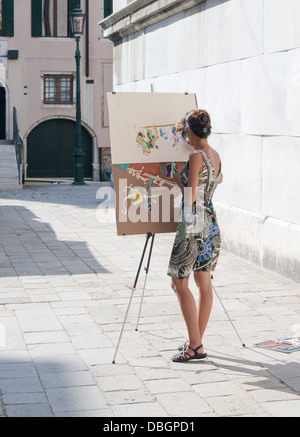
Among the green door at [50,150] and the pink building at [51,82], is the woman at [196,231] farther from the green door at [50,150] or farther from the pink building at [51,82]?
the green door at [50,150]

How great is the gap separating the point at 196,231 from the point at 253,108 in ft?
15.6

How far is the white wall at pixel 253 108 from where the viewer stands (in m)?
8.90

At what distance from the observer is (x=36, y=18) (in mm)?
27719

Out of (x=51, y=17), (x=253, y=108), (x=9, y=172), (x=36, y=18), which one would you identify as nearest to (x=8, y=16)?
(x=36, y=18)

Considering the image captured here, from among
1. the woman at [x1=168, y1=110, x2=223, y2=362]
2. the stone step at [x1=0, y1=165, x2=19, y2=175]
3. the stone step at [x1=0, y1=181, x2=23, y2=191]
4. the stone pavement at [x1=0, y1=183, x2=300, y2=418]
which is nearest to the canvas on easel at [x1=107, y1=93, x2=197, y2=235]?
the woman at [x1=168, y1=110, x2=223, y2=362]

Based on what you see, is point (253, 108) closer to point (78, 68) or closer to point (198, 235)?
point (198, 235)

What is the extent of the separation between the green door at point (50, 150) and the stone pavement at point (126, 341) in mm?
17669

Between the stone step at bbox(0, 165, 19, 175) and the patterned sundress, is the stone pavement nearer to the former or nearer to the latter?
the patterned sundress

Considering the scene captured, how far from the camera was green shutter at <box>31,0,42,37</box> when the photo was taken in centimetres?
2752

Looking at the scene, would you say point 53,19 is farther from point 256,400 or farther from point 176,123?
point 256,400

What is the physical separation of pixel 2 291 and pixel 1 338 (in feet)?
6.14

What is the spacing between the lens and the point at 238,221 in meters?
10.4

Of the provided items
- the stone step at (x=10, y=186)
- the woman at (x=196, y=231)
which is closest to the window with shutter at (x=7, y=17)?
the stone step at (x=10, y=186)
